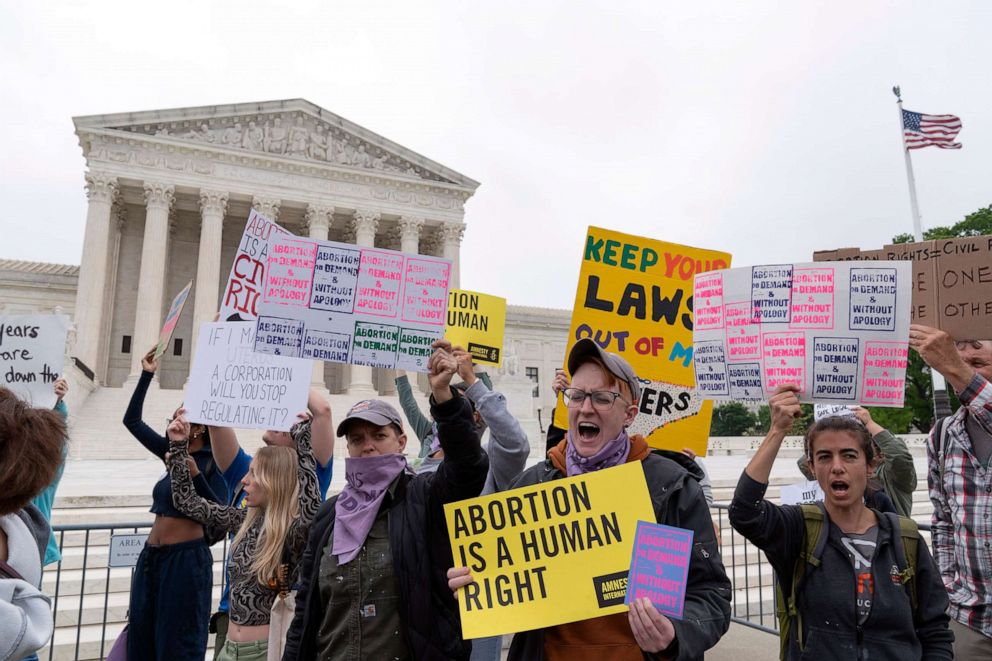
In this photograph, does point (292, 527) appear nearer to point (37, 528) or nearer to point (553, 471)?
point (37, 528)

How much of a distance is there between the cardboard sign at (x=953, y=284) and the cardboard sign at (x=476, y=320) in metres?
2.70

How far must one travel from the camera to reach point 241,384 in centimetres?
444

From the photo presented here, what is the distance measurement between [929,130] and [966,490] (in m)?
17.6

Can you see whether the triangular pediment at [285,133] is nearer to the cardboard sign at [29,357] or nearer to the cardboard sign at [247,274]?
the cardboard sign at [29,357]

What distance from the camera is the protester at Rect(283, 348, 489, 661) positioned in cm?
254

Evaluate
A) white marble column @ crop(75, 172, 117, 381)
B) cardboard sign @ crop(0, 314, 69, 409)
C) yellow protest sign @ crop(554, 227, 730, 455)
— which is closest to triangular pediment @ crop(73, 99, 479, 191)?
white marble column @ crop(75, 172, 117, 381)

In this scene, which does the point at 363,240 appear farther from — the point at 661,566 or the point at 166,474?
the point at 661,566

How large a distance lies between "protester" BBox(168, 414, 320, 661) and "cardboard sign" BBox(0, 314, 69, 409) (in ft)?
4.92

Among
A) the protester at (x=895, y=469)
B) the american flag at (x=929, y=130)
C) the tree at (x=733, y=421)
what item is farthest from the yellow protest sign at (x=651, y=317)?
the tree at (x=733, y=421)

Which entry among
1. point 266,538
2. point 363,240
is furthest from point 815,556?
point 363,240

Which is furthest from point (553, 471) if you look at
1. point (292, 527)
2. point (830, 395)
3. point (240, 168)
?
point (240, 168)

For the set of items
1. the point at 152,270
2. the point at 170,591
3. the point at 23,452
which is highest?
the point at 152,270

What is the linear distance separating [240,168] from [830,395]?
3607cm

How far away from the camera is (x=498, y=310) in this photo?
5.12 m
